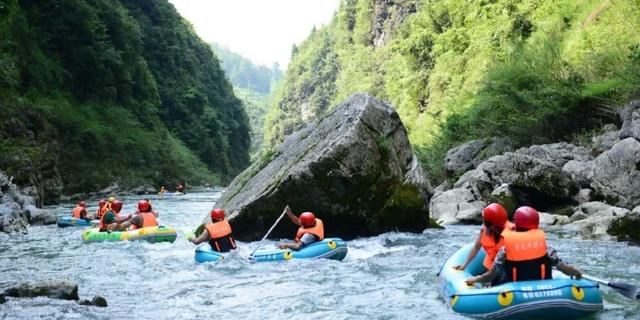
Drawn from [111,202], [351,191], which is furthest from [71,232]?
[351,191]

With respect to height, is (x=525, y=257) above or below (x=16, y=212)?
above

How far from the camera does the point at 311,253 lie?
32.6 feet

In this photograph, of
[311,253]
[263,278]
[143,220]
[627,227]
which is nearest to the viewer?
[263,278]

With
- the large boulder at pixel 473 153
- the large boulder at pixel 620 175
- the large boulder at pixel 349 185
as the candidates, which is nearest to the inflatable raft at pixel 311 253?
the large boulder at pixel 349 185

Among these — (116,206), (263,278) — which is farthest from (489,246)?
(116,206)

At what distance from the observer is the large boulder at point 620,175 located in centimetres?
1316

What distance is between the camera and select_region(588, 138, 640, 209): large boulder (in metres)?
13.2

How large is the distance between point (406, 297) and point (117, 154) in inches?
1296

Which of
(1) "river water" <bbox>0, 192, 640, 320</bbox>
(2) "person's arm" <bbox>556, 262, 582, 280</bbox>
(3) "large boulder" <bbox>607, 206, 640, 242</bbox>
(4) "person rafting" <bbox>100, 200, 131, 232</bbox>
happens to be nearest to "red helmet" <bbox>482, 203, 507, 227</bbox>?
(2) "person's arm" <bbox>556, 262, 582, 280</bbox>

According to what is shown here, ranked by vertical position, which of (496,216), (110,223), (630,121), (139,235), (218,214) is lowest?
(139,235)

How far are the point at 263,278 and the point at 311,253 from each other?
1.30m

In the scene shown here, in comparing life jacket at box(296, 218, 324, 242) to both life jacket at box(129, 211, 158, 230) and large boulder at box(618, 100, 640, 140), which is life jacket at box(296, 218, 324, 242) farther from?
large boulder at box(618, 100, 640, 140)

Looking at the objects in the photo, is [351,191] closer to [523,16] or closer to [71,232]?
[71,232]

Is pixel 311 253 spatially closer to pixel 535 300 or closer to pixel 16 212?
pixel 535 300
